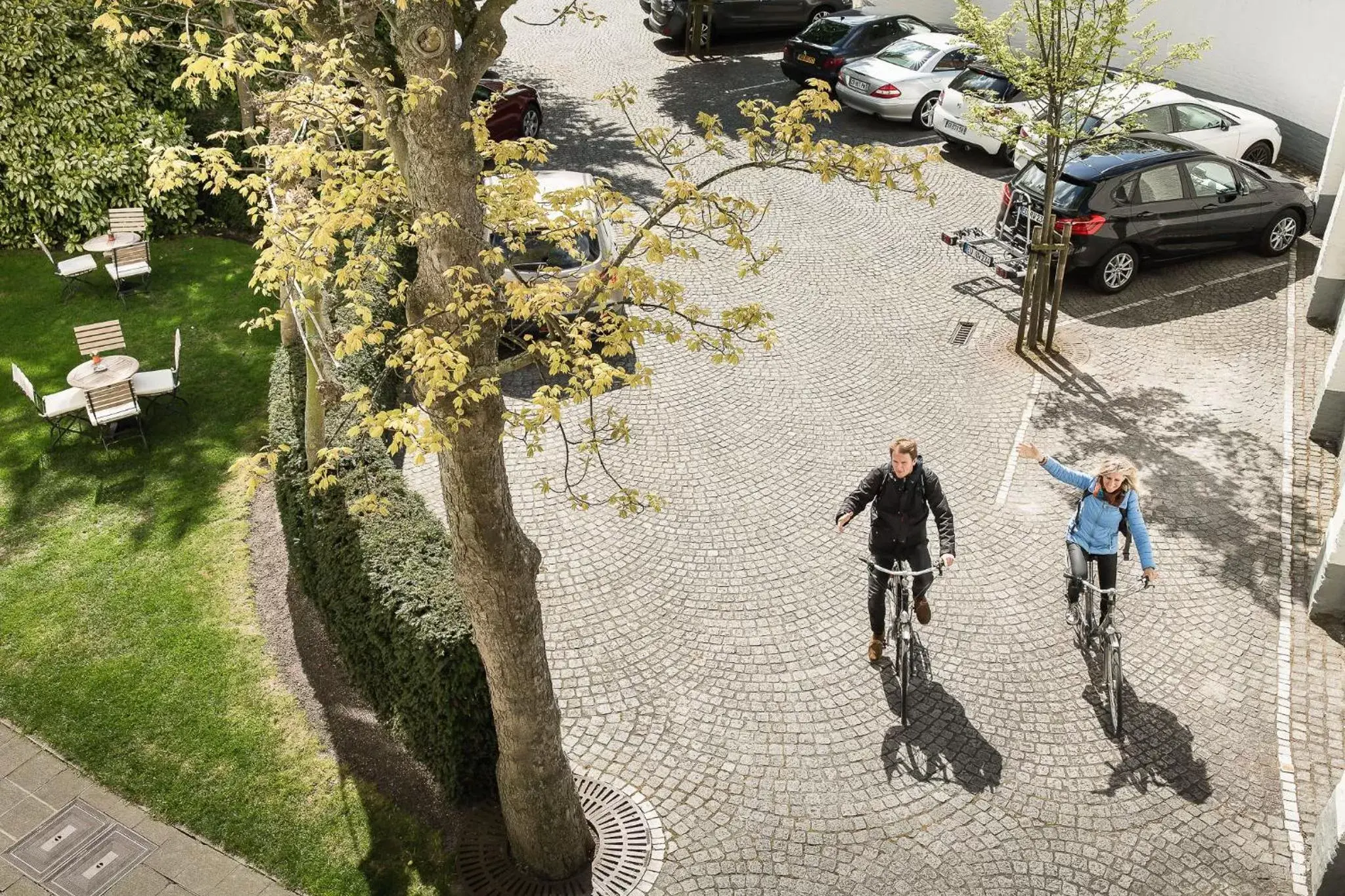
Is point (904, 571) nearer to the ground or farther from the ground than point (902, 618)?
farther from the ground

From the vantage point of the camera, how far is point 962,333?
43.0 feet

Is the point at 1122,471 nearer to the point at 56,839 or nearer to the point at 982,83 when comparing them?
the point at 56,839

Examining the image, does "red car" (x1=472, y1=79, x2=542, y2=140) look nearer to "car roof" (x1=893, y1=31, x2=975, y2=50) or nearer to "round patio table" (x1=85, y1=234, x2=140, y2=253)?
"round patio table" (x1=85, y1=234, x2=140, y2=253)

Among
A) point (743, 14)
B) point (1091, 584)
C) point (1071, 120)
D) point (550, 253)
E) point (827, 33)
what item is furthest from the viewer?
point (743, 14)

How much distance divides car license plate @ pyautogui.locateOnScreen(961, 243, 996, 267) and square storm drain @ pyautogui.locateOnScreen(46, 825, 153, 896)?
1101 centimetres

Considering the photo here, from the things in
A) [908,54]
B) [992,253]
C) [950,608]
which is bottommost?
[950,608]

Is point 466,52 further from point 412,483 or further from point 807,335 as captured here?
point 807,335

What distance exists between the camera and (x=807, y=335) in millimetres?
13023

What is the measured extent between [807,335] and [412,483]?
5.21 m

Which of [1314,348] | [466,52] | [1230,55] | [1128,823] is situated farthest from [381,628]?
[1230,55]

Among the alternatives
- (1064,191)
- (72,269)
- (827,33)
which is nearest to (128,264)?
(72,269)

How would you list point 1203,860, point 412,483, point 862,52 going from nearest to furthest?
point 1203,860, point 412,483, point 862,52

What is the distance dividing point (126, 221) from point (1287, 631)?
14710mm

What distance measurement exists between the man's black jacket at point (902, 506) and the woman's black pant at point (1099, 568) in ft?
3.72
